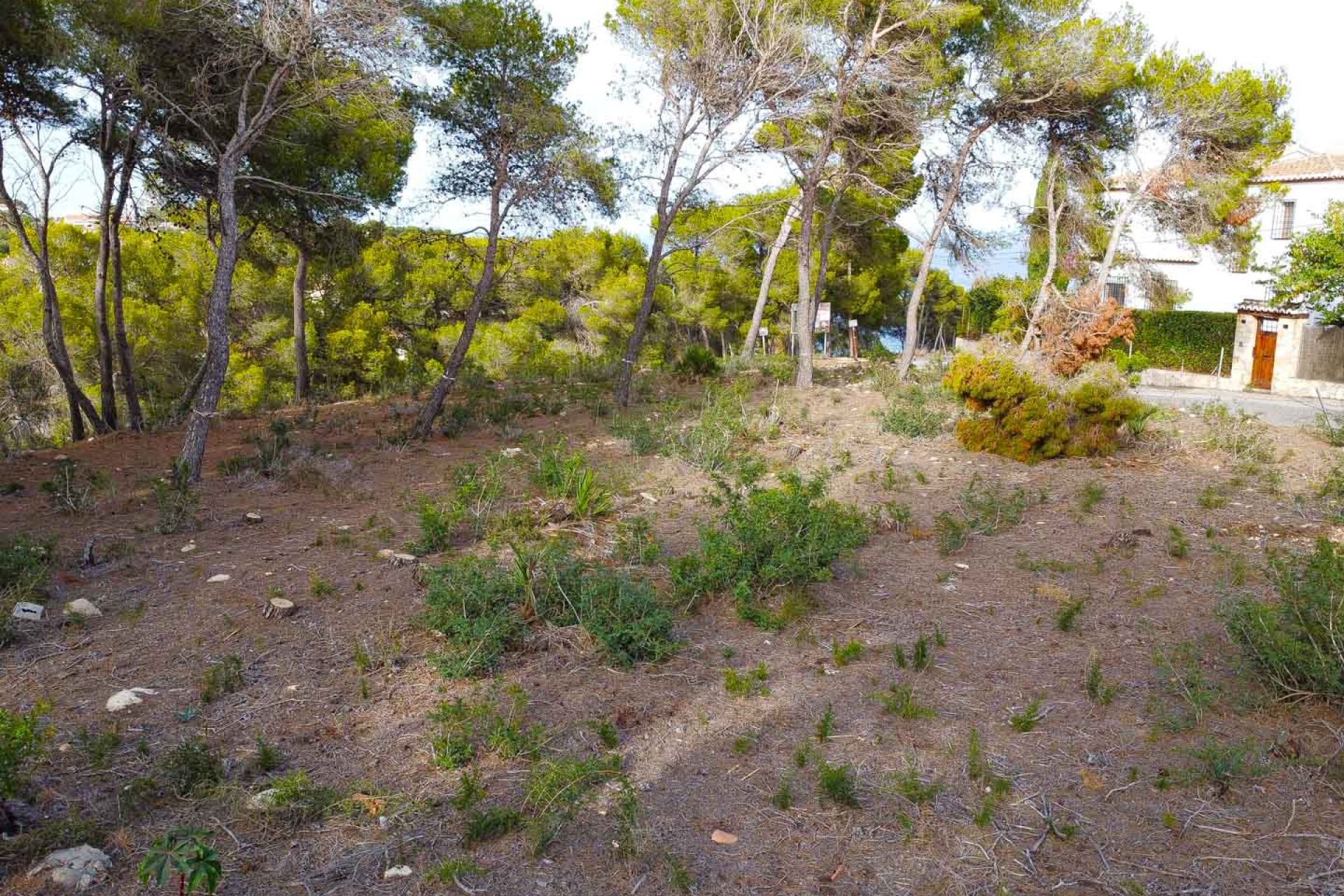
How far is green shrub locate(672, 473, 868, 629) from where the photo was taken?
14.8ft

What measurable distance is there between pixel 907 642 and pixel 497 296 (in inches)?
617

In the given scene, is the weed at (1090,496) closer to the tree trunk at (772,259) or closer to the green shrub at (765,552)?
the green shrub at (765,552)

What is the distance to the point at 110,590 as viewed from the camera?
4.65 meters

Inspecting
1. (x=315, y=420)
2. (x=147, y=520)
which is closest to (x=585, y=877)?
(x=147, y=520)

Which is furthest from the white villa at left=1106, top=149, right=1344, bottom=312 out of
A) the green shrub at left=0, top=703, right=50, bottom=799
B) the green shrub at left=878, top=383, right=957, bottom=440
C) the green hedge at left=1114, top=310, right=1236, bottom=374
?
the green shrub at left=0, top=703, right=50, bottom=799

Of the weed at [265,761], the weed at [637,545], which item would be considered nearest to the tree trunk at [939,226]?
the weed at [637,545]

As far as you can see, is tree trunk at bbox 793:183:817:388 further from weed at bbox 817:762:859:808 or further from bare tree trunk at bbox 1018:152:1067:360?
weed at bbox 817:762:859:808

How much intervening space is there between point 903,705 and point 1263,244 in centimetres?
2837

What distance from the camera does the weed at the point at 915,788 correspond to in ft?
9.62

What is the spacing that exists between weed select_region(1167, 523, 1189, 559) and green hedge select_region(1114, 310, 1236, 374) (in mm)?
16700

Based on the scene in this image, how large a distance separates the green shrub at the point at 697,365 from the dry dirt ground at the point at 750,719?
7.09 metres

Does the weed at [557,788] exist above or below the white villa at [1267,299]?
below

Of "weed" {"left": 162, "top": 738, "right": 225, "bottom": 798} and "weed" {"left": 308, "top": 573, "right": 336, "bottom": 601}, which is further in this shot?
"weed" {"left": 308, "top": 573, "right": 336, "bottom": 601}

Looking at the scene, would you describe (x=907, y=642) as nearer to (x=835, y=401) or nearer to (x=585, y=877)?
(x=585, y=877)
